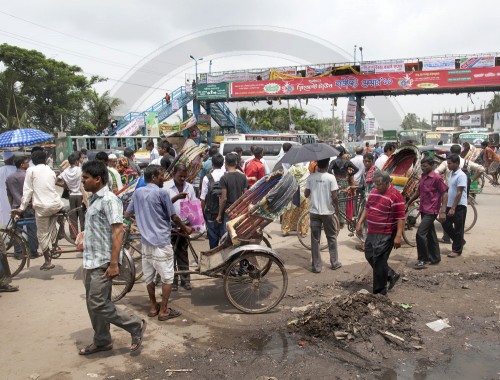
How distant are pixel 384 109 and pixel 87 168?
2902 cm

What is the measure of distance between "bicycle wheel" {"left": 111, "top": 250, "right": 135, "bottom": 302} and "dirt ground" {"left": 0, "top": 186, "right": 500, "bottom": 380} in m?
0.14

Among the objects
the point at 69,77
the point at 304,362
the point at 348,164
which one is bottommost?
the point at 304,362

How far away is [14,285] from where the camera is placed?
5.54 m

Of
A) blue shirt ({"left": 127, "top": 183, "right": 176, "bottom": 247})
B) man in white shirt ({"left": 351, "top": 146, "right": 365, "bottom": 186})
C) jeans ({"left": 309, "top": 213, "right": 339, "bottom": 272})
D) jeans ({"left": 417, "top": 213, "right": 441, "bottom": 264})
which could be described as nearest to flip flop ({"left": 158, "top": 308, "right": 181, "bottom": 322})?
blue shirt ({"left": 127, "top": 183, "right": 176, "bottom": 247})

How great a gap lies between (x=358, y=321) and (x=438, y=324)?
940 mm

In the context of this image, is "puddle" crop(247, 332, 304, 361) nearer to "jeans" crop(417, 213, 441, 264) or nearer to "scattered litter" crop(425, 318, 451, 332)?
"scattered litter" crop(425, 318, 451, 332)

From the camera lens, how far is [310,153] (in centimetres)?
610

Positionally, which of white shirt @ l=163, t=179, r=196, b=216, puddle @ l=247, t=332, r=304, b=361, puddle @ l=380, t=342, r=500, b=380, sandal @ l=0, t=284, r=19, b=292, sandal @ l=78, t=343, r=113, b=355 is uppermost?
white shirt @ l=163, t=179, r=196, b=216

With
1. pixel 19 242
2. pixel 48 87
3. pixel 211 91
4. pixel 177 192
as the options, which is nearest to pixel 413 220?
pixel 177 192

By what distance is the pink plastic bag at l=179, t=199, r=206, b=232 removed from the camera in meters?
5.23

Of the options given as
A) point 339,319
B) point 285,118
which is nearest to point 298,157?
point 339,319

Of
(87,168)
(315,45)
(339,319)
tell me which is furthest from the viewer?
(315,45)

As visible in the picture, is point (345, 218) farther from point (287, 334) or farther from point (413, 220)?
point (287, 334)

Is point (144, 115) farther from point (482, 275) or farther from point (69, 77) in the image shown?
point (482, 275)
